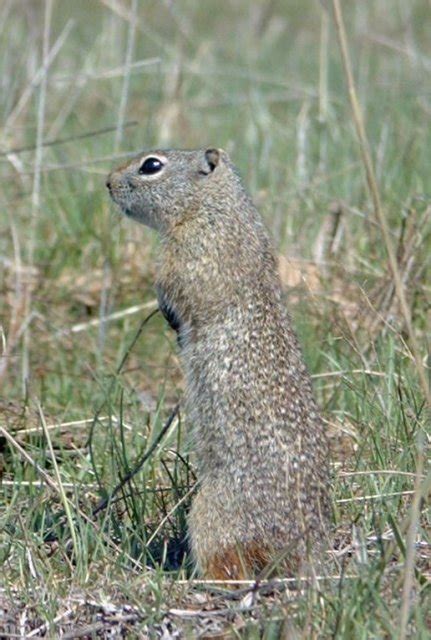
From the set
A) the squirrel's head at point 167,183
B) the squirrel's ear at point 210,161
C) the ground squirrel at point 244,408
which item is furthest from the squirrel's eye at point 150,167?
the ground squirrel at point 244,408

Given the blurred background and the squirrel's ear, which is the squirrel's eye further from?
the blurred background

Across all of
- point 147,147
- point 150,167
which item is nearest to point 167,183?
point 150,167

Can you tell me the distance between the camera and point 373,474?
3.84 m

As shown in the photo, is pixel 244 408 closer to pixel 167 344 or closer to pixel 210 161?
pixel 210 161

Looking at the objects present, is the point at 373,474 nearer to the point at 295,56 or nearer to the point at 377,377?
the point at 377,377

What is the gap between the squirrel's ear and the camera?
433 centimetres

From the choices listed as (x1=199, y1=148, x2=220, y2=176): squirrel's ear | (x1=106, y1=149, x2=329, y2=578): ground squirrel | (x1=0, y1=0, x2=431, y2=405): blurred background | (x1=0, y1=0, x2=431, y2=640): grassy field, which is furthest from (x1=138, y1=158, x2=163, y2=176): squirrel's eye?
(x1=0, y1=0, x2=431, y2=405): blurred background

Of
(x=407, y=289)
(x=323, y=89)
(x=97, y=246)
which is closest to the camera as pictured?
(x=407, y=289)

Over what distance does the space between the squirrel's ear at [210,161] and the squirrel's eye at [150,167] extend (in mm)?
162

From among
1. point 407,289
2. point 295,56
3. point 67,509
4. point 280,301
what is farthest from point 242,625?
point 295,56

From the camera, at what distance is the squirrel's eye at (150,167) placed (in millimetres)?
4426

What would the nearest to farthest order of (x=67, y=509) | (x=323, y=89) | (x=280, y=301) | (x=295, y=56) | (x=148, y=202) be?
1. (x=67, y=509)
2. (x=280, y=301)
3. (x=148, y=202)
4. (x=323, y=89)
5. (x=295, y=56)

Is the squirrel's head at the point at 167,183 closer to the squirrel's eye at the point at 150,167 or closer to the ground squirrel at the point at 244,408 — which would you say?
the squirrel's eye at the point at 150,167

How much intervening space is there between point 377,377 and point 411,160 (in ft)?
7.36
